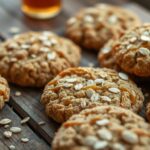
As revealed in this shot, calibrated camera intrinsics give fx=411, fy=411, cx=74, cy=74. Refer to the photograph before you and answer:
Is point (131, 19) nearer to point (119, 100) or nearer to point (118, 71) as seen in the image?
point (118, 71)

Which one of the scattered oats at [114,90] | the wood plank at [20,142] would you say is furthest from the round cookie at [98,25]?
the wood plank at [20,142]

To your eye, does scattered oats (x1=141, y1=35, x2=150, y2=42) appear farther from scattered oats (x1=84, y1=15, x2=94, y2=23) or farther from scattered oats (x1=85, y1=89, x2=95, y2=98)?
scattered oats (x1=84, y1=15, x2=94, y2=23)

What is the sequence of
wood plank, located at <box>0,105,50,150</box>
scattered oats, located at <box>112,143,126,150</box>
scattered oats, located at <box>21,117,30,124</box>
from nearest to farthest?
1. scattered oats, located at <box>112,143,126,150</box>
2. wood plank, located at <box>0,105,50,150</box>
3. scattered oats, located at <box>21,117,30,124</box>

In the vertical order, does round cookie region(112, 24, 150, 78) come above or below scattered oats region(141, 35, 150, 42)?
below

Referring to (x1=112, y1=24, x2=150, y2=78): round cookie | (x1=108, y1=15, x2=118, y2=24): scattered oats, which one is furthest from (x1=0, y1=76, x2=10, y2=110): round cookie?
(x1=108, y1=15, x2=118, y2=24): scattered oats

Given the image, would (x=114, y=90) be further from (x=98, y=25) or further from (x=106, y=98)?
(x=98, y=25)

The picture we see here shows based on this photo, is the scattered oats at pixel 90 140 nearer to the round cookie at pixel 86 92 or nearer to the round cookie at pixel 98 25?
the round cookie at pixel 86 92

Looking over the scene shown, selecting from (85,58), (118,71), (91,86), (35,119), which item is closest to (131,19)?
(85,58)
